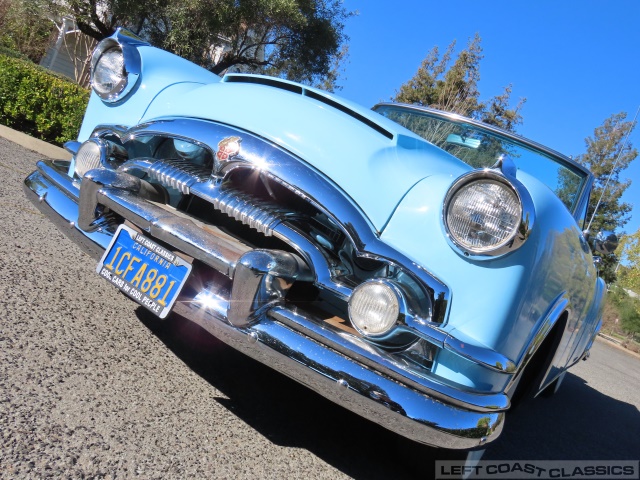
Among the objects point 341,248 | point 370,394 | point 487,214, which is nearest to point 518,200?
point 487,214

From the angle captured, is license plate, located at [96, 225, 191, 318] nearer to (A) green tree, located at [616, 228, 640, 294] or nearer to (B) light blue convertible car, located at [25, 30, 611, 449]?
(B) light blue convertible car, located at [25, 30, 611, 449]

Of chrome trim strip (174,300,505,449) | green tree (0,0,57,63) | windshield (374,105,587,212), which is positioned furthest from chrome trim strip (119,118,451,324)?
green tree (0,0,57,63)

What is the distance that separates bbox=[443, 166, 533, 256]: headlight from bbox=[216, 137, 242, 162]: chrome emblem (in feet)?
2.58

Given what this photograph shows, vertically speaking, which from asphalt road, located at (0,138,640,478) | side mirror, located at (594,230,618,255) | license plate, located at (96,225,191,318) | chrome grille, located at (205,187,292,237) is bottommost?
asphalt road, located at (0,138,640,478)

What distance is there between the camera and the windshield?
10.1 ft

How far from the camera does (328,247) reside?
2.05 metres

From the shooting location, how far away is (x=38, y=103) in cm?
692

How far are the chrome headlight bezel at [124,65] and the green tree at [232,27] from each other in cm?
1012

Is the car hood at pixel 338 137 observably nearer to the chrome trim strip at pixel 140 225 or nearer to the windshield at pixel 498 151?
the chrome trim strip at pixel 140 225

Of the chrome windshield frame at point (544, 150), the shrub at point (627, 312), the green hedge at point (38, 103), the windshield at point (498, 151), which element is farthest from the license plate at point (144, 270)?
the shrub at point (627, 312)

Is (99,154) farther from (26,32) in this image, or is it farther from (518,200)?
(26,32)

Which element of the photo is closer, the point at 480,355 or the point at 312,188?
the point at 480,355

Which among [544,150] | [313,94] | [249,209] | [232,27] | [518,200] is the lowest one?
[249,209]

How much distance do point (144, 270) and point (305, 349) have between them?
697 mm
